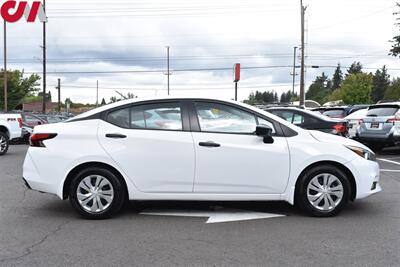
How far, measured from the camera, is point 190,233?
518 cm

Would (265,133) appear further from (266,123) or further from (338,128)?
(338,128)

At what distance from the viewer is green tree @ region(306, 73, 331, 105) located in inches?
5620

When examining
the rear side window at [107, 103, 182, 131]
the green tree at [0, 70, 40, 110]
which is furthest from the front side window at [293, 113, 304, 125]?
the green tree at [0, 70, 40, 110]

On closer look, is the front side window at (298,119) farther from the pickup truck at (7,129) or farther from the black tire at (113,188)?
the pickup truck at (7,129)

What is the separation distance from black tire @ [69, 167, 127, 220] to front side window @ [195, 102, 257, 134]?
4.24 ft

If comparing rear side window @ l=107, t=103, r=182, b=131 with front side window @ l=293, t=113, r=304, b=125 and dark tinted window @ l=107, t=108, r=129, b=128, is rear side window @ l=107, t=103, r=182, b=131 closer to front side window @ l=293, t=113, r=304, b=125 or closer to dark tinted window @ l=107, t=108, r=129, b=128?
dark tinted window @ l=107, t=108, r=129, b=128

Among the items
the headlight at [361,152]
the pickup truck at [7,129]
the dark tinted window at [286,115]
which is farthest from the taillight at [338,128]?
the pickup truck at [7,129]

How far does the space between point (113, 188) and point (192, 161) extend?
3.48ft

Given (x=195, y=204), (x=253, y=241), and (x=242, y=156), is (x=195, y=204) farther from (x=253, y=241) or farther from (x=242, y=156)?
(x=253, y=241)

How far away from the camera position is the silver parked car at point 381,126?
41.1 feet

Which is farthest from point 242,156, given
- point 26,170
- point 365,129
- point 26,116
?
point 26,116

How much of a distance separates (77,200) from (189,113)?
181cm

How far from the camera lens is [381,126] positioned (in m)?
12.7

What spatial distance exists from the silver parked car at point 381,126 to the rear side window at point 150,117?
8692 mm
